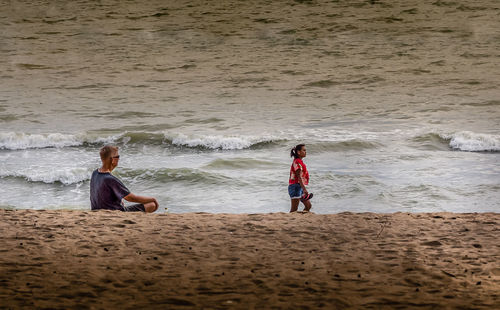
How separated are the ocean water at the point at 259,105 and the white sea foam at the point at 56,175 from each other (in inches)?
1.7

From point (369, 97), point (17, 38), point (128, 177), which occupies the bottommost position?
point (128, 177)

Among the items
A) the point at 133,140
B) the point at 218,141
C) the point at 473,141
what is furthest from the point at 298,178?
the point at 133,140

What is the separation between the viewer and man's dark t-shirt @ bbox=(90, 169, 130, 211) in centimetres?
719

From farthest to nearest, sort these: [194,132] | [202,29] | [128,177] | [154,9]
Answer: [154,9], [202,29], [194,132], [128,177]

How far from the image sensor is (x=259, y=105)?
2661 centimetres

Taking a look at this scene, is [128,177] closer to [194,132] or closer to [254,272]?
[194,132]

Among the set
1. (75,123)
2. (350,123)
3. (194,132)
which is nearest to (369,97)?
(350,123)

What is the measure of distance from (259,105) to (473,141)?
422 inches

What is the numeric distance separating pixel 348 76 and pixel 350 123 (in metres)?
11.5

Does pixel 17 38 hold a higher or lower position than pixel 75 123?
higher

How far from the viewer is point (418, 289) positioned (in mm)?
4746

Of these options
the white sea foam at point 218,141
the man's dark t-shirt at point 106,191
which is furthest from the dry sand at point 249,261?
the white sea foam at point 218,141

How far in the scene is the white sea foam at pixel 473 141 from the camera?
16.7 meters

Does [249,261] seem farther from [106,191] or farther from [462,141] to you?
[462,141]
